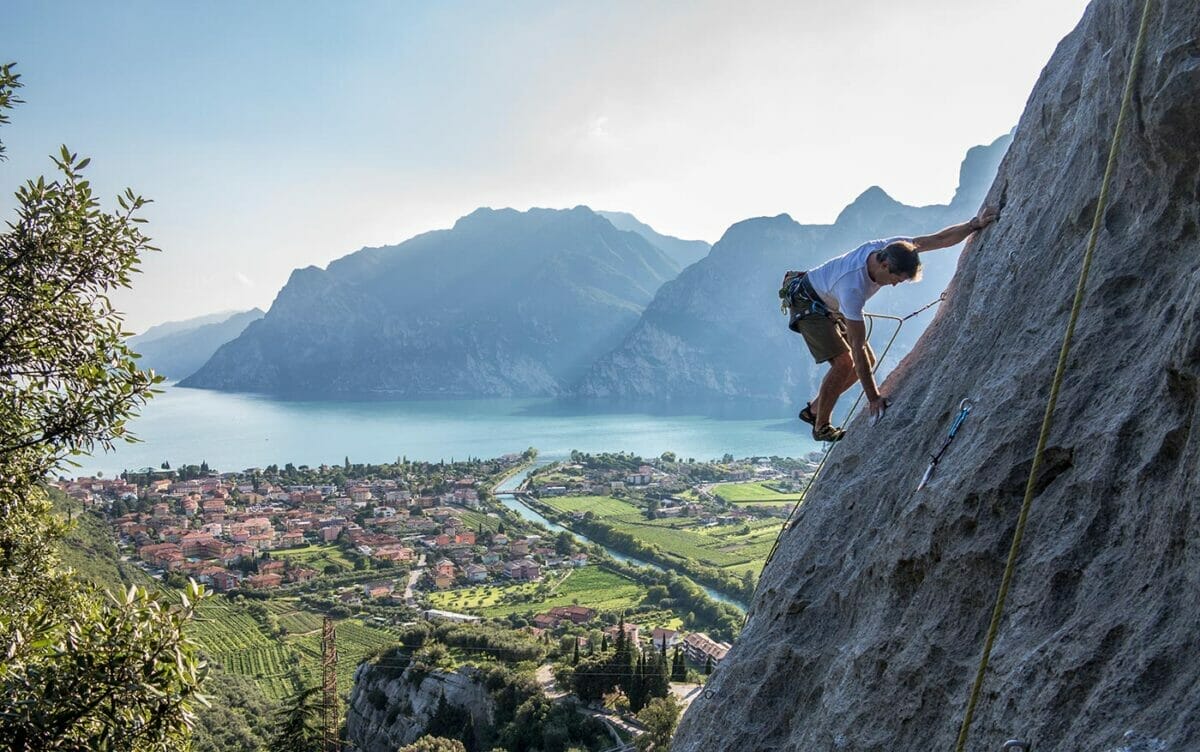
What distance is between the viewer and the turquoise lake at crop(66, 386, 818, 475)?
12912 centimetres

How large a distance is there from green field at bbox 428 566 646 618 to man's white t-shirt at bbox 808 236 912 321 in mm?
52161

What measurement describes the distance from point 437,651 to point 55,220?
32338 millimetres

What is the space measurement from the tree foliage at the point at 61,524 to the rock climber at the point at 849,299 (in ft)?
15.2

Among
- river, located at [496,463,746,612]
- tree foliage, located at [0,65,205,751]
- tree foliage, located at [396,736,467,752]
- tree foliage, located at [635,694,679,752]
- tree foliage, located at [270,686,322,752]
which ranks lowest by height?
river, located at [496,463,746,612]

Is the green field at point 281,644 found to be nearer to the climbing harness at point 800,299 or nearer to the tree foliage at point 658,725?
the tree foliage at point 658,725

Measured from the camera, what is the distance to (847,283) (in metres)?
5.58

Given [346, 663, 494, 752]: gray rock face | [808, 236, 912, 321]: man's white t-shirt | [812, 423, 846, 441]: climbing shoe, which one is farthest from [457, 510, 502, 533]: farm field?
[808, 236, 912, 321]: man's white t-shirt

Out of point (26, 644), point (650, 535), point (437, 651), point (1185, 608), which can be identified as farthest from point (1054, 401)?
point (650, 535)

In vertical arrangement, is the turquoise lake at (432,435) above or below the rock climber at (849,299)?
below

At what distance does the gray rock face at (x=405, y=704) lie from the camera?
30.6m

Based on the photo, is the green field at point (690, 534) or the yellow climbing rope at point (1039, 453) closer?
the yellow climbing rope at point (1039, 453)

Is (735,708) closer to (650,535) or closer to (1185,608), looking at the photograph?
(1185,608)

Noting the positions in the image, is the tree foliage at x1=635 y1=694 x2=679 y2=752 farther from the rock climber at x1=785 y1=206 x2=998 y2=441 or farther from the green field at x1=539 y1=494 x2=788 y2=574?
the green field at x1=539 y1=494 x2=788 y2=574

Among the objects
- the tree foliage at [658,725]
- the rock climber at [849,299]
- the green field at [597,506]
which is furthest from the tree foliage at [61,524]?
the green field at [597,506]
